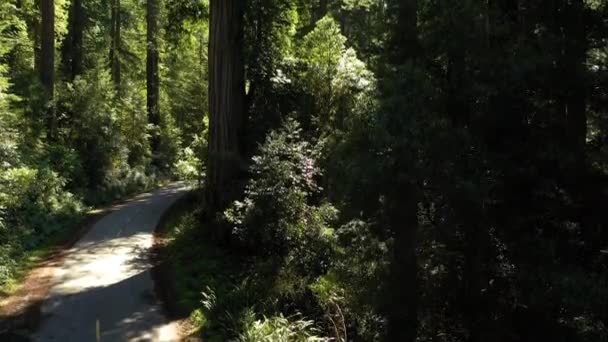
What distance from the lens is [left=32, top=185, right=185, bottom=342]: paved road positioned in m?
8.32

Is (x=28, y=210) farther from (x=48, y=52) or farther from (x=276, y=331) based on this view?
(x=276, y=331)

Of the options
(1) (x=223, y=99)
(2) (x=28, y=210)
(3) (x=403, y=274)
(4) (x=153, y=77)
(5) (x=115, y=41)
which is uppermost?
(5) (x=115, y=41)

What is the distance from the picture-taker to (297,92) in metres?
16.0

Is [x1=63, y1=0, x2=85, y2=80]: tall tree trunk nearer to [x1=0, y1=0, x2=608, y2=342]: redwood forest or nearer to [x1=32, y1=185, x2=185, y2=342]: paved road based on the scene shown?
[x1=0, y1=0, x2=608, y2=342]: redwood forest

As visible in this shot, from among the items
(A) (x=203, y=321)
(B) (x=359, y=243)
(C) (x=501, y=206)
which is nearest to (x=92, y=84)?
(A) (x=203, y=321)

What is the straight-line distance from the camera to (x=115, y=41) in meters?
32.7

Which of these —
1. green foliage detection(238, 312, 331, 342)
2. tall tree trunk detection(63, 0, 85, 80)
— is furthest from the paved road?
A: tall tree trunk detection(63, 0, 85, 80)

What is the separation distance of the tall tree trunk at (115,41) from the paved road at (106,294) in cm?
2003

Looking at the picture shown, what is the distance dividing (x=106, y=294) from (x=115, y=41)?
2615 cm

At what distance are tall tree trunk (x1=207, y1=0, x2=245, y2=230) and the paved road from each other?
2.49m

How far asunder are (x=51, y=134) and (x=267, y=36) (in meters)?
9.21

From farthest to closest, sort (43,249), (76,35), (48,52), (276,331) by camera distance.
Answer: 1. (76,35)
2. (48,52)
3. (43,249)
4. (276,331)

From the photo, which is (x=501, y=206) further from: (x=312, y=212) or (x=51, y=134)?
(x=51, y=134)

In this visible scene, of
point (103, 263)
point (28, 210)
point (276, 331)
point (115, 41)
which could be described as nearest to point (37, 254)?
point (103, 263)
